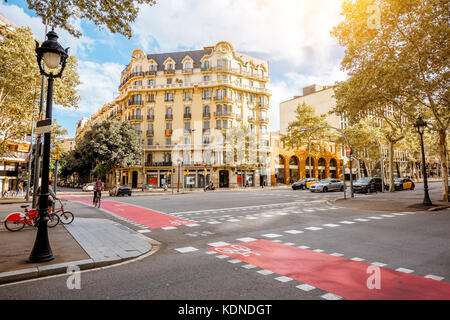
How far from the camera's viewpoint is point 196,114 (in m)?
51.8

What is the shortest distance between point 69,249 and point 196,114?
154 feet

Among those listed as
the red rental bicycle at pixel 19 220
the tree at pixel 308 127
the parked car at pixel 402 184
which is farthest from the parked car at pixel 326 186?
the red rental bicycle at pixel 19 220

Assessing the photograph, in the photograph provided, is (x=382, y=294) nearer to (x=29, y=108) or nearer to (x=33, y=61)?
(x=33, y=61)

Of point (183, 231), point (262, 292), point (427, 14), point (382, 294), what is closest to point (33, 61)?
point (183, 231)

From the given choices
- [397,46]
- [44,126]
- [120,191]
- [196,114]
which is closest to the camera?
[44,126]

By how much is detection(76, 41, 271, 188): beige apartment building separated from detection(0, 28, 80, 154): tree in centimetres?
2675

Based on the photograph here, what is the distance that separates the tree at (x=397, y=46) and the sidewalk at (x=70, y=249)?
16.0 meters

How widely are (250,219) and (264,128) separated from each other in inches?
1753

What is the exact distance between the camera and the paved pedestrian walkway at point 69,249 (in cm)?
467

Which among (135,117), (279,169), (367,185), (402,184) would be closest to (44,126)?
(367,185)

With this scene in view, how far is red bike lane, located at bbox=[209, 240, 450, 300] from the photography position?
3.69 m

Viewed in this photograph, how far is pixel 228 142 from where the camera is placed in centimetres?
4566

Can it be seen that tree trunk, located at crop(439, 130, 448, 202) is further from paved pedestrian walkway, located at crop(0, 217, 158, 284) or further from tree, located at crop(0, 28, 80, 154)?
tree, located at crop(0, 28, 80, 154)

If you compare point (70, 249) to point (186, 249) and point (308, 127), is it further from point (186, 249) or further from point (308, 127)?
point (308, 127)
